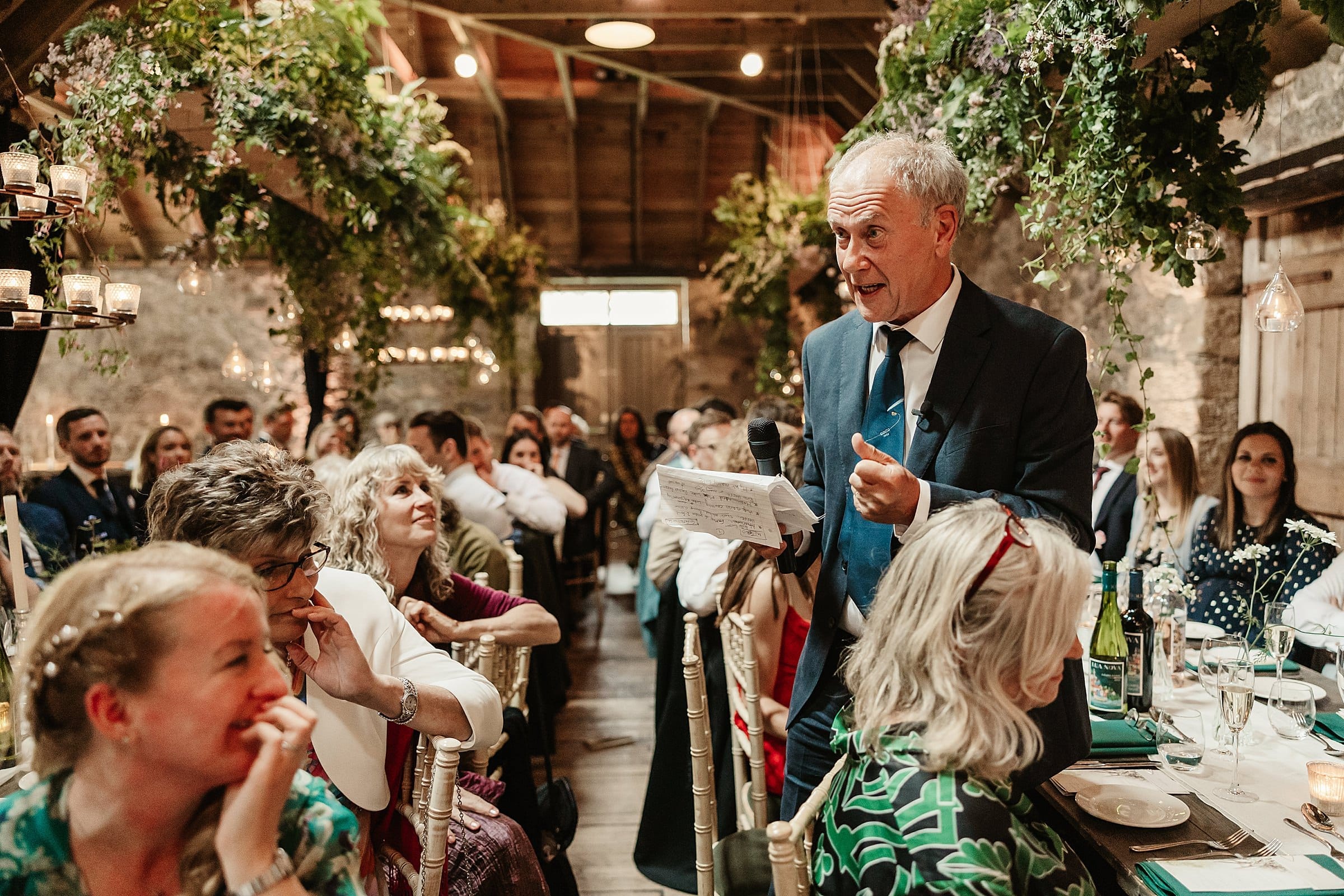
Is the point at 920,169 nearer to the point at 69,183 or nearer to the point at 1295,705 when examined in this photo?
the point at 1295,705

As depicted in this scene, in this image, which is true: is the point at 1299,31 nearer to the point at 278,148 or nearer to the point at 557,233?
the point at 278,148

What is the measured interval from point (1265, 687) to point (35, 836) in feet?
8.02

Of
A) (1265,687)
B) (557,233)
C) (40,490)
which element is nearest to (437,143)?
(40,490)

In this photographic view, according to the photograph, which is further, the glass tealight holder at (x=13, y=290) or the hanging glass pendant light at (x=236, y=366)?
the hanging glass pendant light at (x=236, y=366)

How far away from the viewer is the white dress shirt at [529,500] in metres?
4.91

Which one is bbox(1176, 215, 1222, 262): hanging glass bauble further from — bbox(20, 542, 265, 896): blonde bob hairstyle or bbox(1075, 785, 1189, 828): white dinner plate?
bbox(20, 542, 265, 896): blonde bob hairstyle

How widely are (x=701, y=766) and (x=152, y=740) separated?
1287 mm

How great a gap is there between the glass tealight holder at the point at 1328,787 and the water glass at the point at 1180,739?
0.70ft

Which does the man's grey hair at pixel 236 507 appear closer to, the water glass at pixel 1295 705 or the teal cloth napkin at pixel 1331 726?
the water glass at pixel 1295 705

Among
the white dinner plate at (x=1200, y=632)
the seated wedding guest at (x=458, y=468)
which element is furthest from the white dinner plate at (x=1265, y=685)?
the seated wedding guest at (x=458, y=468)

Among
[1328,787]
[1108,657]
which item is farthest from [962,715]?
[1108,657]

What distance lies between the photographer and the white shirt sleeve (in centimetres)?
285

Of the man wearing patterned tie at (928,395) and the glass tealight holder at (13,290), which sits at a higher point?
the glass tealight holder at (13,290)

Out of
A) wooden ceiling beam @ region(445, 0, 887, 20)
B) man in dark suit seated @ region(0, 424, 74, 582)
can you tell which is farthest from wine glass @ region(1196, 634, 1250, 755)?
wooden ceiling beam @ region(445, 0, 887, 20)
